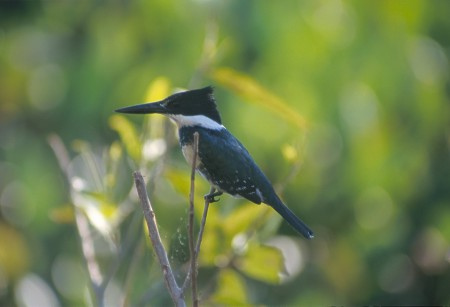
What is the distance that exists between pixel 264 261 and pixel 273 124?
1583mm

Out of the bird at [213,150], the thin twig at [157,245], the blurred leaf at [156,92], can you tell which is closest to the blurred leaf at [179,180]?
the bird at [213,150]

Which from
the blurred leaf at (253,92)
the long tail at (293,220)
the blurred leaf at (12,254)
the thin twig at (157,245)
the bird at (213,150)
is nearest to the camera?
the thin twig at (157,245)

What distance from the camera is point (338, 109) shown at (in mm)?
4535

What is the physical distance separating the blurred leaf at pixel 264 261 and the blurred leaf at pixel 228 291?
7 cm

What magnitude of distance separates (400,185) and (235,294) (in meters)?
2.15

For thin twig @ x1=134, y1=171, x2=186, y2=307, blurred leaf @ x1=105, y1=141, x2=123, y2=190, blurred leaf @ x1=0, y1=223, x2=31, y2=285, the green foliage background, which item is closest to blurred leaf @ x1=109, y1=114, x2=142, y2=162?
blurred leaf @ x1=105, y1=141, x2=123, y2=190

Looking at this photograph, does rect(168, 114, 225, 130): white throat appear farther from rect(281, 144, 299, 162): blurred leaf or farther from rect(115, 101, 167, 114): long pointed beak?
rect(281, 144, 299, 162): blurred leaf

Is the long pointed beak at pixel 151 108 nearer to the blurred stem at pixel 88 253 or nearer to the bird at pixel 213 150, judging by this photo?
the bird at pixel 213 150

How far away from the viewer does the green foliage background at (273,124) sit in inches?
175

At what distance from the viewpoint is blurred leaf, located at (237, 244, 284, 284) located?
3021mm

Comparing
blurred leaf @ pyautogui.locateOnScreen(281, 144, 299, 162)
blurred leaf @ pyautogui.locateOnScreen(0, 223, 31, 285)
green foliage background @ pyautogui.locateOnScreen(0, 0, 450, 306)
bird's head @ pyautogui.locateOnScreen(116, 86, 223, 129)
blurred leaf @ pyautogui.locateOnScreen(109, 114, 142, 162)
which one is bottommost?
blurred leaf @ pyautogui.locateOnScreen(0, 223, 31, 285)

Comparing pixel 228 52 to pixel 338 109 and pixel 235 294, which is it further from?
pixel 235 294

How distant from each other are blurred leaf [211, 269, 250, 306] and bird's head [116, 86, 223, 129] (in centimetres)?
44

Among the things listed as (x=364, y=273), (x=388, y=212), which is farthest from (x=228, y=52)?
(x=364, y=273)
